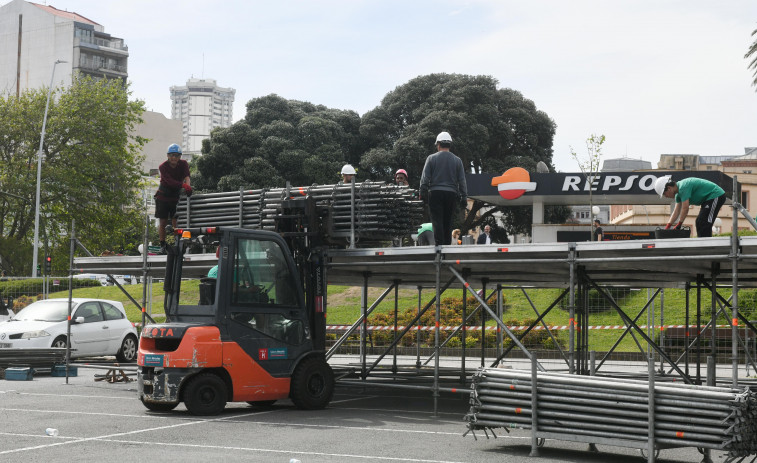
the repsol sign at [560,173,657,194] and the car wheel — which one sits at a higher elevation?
the repsol sign at [560,173,657,194]

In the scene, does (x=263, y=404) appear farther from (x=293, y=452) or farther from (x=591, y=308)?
(x=591, y=308)

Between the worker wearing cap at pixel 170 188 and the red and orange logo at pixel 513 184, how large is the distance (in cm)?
2420

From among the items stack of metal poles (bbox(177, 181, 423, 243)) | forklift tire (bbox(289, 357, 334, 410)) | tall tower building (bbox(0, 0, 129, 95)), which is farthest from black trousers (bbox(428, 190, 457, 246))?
tall tower building (bbox(0, 0, 129, 95))

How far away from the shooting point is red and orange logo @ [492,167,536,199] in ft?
125

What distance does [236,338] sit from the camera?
12.1 meters

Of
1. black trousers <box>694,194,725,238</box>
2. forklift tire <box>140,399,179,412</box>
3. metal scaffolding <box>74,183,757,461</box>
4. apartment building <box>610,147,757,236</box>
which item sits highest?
apartment building <box>610,147,757,236</box>

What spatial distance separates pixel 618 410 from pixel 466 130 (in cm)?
4207

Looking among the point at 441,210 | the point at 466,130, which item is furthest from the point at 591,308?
the point at 466,130

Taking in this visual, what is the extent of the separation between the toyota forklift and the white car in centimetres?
817

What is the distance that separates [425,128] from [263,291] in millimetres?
39154

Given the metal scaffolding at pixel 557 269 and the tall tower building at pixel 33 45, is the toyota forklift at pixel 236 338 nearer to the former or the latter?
the metal scaffolding at pixel 557 269

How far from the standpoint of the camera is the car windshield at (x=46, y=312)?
67.7ft

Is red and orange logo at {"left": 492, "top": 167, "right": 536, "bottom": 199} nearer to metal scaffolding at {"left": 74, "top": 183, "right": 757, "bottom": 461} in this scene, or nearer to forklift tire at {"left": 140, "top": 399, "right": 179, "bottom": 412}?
metal scaffolding at {"left": 74, "top": 183, "right": 757, "bottom": 461}

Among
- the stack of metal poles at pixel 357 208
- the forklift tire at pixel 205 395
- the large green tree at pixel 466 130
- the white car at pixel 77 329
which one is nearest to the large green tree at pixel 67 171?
the large green tree at pixel 466 130
